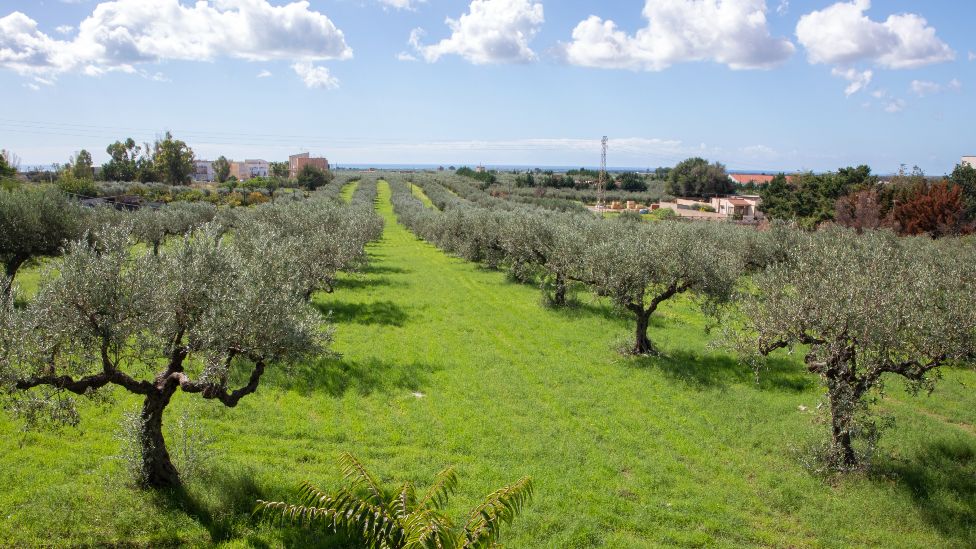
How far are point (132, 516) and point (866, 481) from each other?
54.9ft

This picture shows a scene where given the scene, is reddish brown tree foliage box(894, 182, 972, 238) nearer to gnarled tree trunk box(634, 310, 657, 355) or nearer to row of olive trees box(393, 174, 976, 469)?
row of olive trees box(393, 174, 976, 469)

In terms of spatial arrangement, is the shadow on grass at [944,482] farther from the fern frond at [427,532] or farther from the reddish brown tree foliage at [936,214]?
the reddish brown tree foliage at [936,214]

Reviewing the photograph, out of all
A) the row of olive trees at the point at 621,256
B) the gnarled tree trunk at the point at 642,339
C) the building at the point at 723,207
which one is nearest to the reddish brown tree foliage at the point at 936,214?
the row of olive trees at the point at 621,256

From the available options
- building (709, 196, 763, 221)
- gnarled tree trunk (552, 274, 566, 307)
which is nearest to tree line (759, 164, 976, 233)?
building (709, 196, 763, 221)

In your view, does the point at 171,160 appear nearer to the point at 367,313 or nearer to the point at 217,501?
the point at 367,313

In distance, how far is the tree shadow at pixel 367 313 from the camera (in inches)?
1137

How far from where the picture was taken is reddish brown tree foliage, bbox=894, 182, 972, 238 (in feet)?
169

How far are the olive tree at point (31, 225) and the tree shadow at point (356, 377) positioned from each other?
50.3 ft

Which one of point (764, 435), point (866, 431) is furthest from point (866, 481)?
point (764, 435)

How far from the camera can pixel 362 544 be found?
11039 mm

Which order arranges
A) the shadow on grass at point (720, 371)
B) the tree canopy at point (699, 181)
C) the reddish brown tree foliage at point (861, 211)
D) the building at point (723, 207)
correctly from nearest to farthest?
the shadow on grass at point (720, 371) < the reddish brown tree foliage at point (861, 211) < the building at point (723, 207) < the tree canopy at point (699, 181)

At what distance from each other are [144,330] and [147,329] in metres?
0.06

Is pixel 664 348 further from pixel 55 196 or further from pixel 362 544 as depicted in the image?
pixel 55 196

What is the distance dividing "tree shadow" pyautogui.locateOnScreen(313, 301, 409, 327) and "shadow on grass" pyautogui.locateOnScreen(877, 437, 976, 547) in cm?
2085
